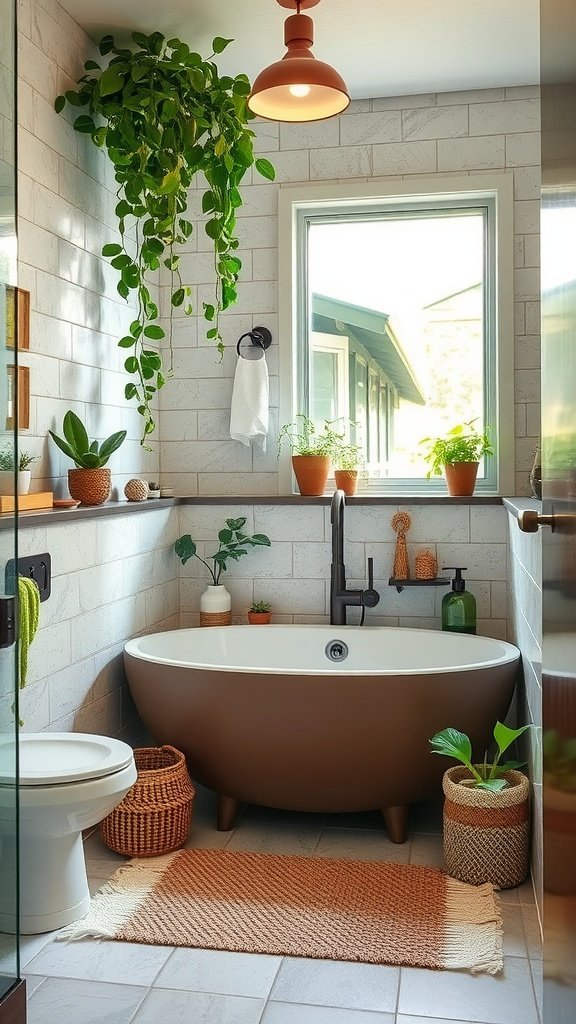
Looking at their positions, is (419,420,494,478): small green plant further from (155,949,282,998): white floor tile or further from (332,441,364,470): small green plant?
(155,949,282,998): white floor tile

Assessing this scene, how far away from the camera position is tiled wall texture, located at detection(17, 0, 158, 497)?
3.12 meters

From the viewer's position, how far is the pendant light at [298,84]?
2.89 meters

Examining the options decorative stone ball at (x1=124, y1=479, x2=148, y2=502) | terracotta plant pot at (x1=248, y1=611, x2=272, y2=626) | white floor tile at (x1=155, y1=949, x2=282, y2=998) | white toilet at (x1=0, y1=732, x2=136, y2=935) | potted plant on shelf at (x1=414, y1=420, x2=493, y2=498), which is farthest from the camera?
terracotta plant pot at (x1=248, y1=611, x2=272, y2=626)

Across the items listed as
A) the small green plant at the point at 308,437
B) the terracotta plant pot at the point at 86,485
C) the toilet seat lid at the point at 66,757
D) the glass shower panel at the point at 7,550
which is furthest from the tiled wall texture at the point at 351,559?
the glass shower panel at the point at 7,550

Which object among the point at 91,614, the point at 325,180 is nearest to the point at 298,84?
the point at 325,180

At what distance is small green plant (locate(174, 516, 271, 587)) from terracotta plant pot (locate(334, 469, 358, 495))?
1.31ft

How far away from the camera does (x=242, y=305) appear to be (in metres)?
4.30

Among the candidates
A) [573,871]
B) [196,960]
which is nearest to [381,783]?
[196,960]

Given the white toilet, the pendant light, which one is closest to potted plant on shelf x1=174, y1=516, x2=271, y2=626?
the white toilet

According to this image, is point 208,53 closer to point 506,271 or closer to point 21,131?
point 21,131

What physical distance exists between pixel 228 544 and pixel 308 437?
0.60 metres

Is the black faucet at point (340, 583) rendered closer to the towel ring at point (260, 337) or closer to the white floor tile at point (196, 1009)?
the towel ring at point (260, 337)

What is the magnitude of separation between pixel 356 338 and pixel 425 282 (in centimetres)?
40

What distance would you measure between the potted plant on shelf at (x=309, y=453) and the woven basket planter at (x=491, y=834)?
1668 mm
